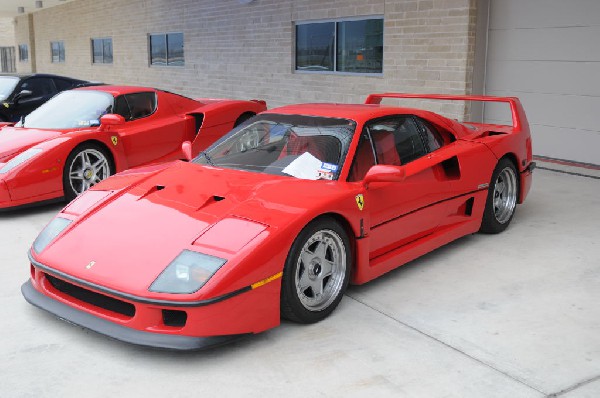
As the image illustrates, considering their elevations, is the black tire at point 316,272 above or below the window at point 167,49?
below

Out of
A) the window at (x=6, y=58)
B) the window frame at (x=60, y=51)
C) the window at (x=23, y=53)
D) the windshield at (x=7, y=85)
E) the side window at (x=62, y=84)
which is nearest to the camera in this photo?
the windshield at (x=7, y=85)

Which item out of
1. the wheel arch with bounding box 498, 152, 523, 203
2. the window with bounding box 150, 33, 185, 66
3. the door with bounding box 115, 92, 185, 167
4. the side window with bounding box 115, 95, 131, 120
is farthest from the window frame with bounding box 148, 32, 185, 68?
the wheel arch with bounding box 498, 152, 523, 203

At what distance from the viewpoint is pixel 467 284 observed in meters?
4.41

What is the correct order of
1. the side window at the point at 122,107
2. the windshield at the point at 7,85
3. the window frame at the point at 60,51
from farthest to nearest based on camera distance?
the window frame at the point at 60,51 < the windshield at the point at 7,85 < the side window at the point at 122,107

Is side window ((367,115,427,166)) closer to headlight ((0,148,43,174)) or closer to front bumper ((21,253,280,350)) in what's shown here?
front bumper ((21,253,280,350))

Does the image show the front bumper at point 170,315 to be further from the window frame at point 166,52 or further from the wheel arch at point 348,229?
the window frame at point 166,52

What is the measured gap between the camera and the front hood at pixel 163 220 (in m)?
3.41

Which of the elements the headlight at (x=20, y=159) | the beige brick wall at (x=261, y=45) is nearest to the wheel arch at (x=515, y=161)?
the beige brick wall at (x=261, y=45)

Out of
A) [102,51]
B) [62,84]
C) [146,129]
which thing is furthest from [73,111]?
[102,51]

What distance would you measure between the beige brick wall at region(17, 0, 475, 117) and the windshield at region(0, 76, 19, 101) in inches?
194

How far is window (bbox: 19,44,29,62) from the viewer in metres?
27.8

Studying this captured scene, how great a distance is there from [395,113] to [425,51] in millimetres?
5345

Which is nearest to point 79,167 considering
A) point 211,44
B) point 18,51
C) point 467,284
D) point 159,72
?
point 467,284

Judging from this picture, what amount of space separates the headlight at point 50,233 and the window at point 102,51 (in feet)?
56.6
